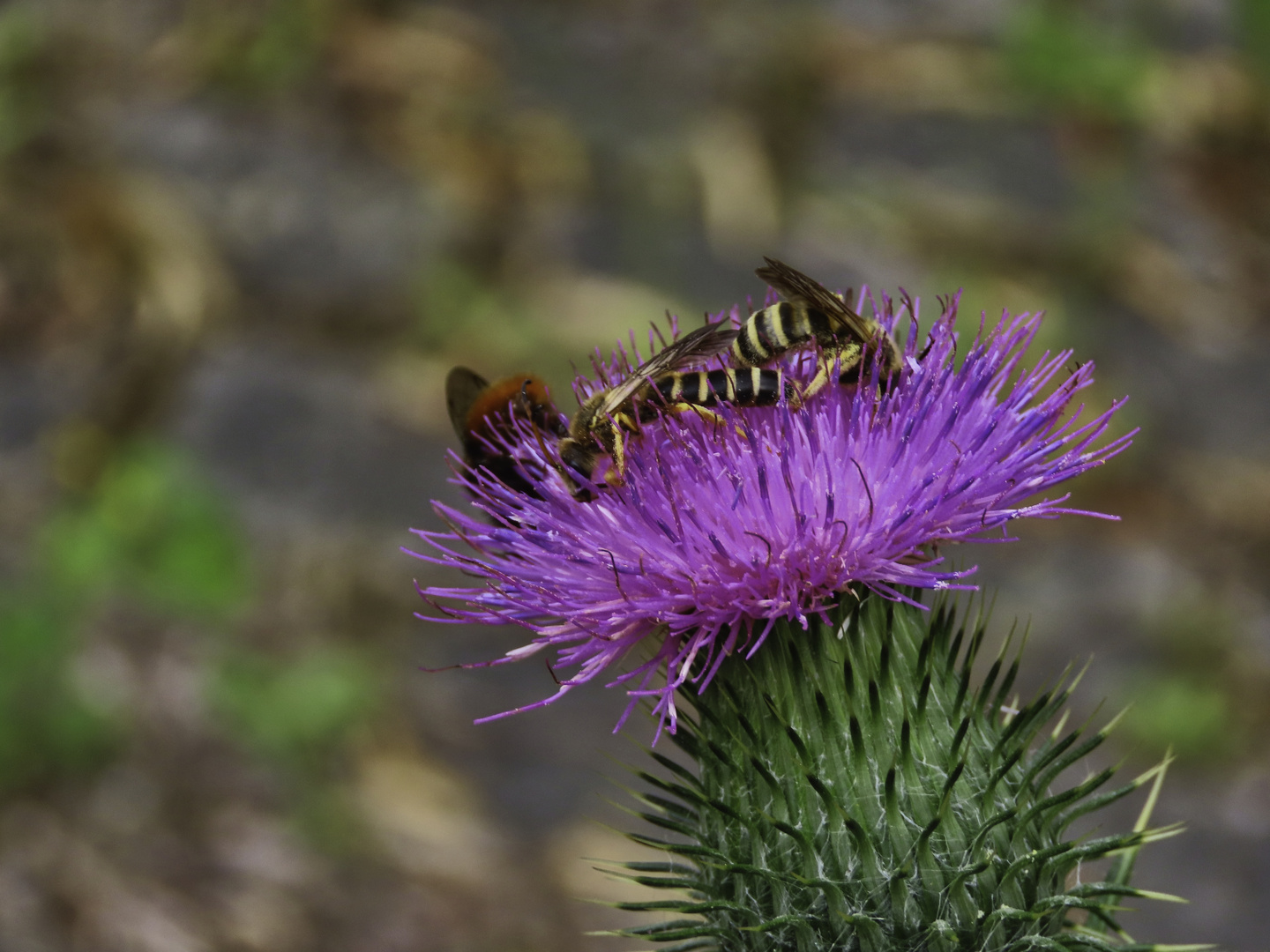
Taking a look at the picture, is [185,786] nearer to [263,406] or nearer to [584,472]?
[263,406]

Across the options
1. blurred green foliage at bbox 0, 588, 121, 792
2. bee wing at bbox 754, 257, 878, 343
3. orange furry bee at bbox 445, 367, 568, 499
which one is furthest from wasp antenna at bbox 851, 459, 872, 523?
blurred green foliage at bbox 0, 588, 121, 792

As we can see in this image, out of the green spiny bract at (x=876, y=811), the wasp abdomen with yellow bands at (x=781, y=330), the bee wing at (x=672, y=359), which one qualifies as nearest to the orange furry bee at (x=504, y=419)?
the bee wing at (x=672, y=359)

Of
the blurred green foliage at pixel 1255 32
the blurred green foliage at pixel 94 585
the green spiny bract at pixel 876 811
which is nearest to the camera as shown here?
the green spiny bract at pixel 876 811

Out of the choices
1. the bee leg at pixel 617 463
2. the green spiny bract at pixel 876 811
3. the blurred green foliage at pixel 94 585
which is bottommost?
the green spiny bract at pixel 876 811

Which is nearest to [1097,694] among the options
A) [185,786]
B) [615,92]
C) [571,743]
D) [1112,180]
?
[571,743]

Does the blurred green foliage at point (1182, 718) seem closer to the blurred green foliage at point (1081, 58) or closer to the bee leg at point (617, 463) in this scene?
the blurred green foliage at point (1081, 58)

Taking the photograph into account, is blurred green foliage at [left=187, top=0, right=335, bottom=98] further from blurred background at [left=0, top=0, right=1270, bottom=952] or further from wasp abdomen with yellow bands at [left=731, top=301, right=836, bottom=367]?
wasp abdomen with yellow bands at [left=731, top=301, right=836, bottom=367]
